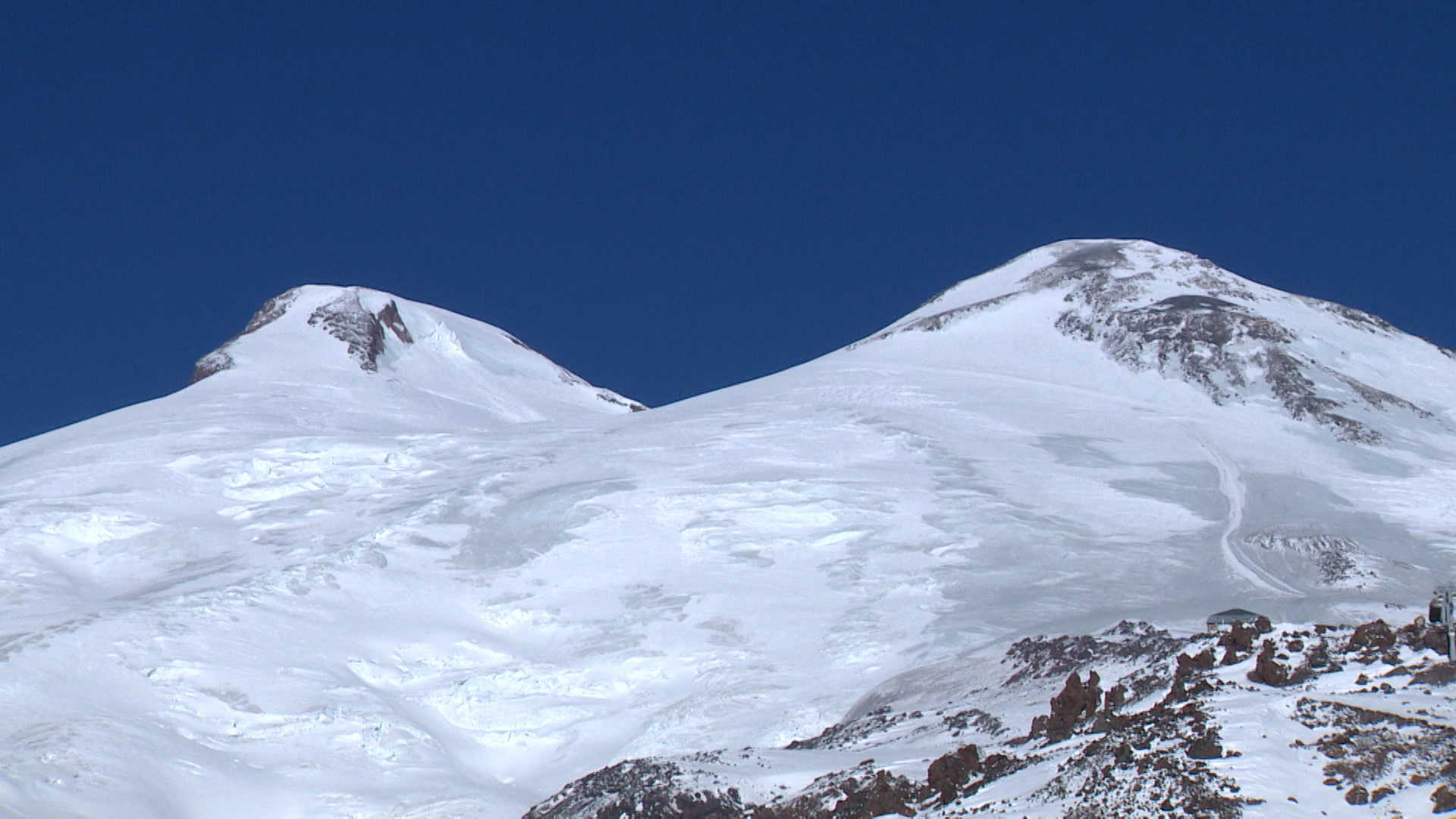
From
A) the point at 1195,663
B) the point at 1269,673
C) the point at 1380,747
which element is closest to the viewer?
the point at 1380,747

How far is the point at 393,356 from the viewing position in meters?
74.2

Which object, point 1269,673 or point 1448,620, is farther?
point 1269,673

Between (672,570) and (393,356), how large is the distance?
44397 millimetres

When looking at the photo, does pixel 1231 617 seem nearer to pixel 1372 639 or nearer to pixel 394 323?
pixel 1372 639

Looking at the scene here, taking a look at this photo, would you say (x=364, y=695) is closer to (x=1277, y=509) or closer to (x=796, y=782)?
(x=796, y=782)

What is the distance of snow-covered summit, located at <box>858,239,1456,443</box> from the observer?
58.8m

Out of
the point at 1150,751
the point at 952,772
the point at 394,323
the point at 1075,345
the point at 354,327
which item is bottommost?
the point at 952,772

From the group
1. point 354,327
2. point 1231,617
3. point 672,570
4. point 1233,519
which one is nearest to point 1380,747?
point 1231,617

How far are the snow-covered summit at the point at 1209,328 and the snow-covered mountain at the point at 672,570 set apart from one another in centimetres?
42

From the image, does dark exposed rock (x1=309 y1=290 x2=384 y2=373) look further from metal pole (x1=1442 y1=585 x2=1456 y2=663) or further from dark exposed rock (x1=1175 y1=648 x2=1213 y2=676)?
metal pole (x1=1442 y1=585 x2=1456 y2=663)

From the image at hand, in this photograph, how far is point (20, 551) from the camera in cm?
3350

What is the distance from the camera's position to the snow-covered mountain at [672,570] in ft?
73.4

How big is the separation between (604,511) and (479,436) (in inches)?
566

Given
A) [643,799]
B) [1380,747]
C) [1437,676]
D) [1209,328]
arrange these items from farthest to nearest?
[1209,328] < [643,799] < [1437,676] < [1380,747]
